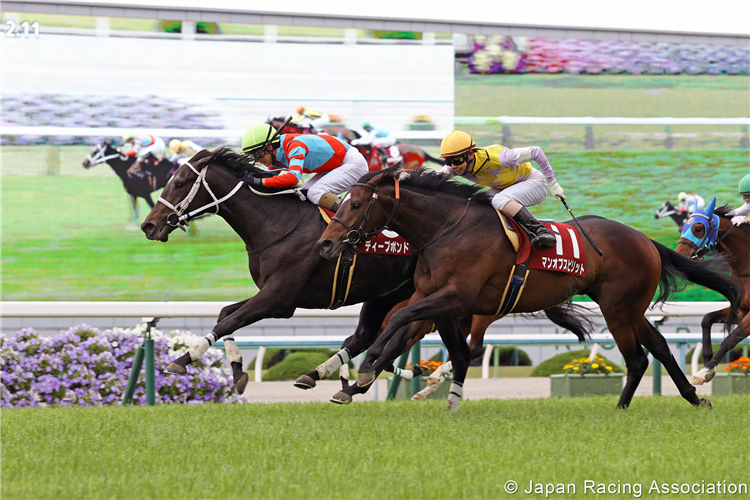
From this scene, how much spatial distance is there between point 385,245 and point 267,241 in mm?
777

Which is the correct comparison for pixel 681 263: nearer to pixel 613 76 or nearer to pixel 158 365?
pixel 158 365

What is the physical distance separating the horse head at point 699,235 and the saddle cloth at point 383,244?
302 cm

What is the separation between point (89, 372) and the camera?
7.30 metres

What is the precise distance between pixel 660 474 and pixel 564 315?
11.1 feet

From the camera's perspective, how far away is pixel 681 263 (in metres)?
6.46

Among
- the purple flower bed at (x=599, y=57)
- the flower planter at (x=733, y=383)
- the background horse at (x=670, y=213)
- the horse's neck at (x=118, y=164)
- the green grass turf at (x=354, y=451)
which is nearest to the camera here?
the green grass turf at (x=354, y=451)

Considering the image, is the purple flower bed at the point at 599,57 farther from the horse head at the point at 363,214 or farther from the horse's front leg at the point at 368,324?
the horse head at the point at 363,214

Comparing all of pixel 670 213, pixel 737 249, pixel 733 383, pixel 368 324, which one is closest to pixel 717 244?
pixel 737 249

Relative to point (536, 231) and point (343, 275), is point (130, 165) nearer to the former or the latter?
point (343, 275)

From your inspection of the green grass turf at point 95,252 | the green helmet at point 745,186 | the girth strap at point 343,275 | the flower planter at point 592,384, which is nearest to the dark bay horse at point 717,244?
the green helmet at point 745,186

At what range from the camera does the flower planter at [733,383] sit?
8625 mm

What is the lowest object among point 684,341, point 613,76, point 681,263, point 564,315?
point 684,341

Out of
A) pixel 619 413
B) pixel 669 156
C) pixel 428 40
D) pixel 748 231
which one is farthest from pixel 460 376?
pixel 669 156

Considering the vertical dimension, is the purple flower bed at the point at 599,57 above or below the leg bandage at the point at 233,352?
above
